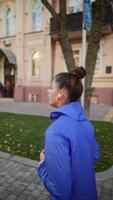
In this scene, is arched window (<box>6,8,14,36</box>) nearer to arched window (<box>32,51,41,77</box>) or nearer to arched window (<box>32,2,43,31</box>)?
arched window (<box>32,2,43,31</box>)

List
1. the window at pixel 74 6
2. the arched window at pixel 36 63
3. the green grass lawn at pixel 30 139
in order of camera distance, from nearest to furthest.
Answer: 1. the green grass lawn at pixel 30 139
2. the window at pixel 74 6
3. the arched window at pixel 36 63

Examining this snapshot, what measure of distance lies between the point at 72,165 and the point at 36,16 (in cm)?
1726

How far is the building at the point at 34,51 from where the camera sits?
15.5 m

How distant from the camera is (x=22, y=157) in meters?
5.46

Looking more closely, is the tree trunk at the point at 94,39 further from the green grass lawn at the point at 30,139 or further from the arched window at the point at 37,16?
the arched window at the point at 37,16

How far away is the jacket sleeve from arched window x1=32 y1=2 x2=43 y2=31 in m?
16.6

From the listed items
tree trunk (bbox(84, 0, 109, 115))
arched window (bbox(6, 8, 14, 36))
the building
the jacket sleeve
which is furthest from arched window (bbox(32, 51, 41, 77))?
the jacket sleeve

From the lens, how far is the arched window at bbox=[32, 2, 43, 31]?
17.6 m

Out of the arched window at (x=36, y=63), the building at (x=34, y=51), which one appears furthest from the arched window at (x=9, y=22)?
the arched window at (x=36, y=63)

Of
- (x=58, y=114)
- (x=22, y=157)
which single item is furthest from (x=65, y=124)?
(x=22, y=157)

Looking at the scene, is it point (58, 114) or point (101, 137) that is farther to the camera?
point (101, 137)

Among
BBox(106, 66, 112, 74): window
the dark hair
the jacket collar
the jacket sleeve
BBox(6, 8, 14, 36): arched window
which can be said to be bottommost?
the jacket sleeve

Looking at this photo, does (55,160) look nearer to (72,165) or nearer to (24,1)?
(72,165)

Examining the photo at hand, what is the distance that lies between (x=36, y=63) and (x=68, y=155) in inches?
653
